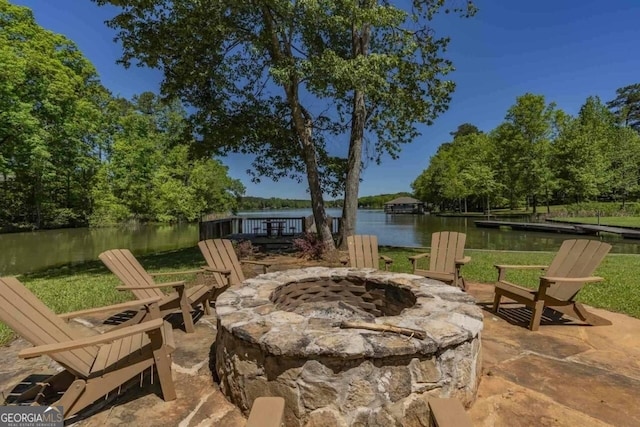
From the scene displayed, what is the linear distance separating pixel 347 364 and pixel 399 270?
17.2ft

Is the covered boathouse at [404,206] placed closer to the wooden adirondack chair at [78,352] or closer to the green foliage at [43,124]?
the green foliage at [43,124]

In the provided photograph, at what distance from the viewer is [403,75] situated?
30.1 feet

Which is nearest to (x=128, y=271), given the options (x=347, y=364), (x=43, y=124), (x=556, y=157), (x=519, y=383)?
(x=347, y=364)

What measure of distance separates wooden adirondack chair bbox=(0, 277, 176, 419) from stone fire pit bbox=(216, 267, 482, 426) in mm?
457

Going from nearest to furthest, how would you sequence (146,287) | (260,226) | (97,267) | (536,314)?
(146,287) < (536,314) < (97,267) < (260,226)

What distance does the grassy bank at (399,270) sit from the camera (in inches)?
178

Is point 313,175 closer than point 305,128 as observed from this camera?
No

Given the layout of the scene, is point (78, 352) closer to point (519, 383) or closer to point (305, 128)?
point (519, 383)

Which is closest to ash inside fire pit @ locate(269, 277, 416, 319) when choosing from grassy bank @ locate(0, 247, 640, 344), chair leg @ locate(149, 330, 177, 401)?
chair leg @ locate(149, 330, 177, 401)

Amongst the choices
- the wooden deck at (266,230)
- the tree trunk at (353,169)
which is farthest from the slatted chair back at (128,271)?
the wooden deck at (266,230)

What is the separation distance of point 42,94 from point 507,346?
72.4 ft

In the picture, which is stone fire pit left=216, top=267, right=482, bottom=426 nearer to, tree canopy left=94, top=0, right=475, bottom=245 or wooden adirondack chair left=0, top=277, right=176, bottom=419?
wooden adirondack chair left=0, top=277, right=176, bottom=419

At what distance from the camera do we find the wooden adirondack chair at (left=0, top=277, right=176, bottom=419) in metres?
1.89

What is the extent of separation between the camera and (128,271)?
363cm
